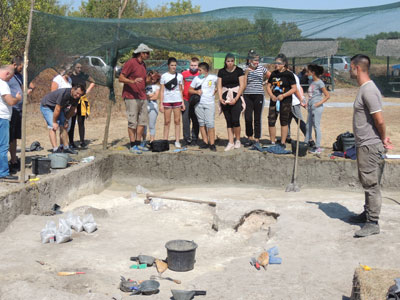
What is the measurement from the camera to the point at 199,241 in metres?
6.62

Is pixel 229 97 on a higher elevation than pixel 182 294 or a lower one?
higher

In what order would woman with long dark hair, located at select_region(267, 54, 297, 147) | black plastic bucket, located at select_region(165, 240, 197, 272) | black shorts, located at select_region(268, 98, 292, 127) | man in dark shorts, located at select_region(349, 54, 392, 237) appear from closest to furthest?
black plastic bucket, located at select_region(165, 240, 197, 272) < man in dark shorts, located at select_region(349, 54, 392, 237) < woman with long dark hair, located at select_region(267, 54, 297, 147) < black shorts, located at select_region(268, 98, 292, 127)

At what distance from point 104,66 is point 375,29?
4.85 meters

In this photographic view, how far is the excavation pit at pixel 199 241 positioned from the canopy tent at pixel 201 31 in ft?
6.76

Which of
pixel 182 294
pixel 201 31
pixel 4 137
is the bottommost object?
pixel 182 294

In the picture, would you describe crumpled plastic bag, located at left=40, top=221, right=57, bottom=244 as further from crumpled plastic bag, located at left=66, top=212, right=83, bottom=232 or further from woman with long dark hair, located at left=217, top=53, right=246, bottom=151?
woman with long dark hair, located at left=217, top=53, right=246, bottom=151

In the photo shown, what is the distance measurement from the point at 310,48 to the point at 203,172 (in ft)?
9.96

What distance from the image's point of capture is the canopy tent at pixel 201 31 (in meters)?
9.22

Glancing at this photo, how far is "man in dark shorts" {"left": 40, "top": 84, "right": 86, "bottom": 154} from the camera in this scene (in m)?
9.20

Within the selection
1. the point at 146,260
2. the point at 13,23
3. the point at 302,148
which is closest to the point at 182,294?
the point at 146,260

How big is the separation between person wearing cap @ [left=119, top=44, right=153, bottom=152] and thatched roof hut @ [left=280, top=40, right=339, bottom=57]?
2508 mm

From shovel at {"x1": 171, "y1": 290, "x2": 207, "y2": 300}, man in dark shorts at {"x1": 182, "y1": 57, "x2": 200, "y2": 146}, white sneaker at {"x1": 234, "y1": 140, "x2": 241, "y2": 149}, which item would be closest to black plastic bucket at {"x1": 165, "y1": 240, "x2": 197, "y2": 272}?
shovel at {"x1": 171, "y1": 290, "x2": 207, "y2": 300}

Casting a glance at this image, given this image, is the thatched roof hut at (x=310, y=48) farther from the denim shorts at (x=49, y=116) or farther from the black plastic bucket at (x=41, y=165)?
the black plastic bucket at (x=41, y=165)

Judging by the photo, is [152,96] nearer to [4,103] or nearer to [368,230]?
[4,103]
